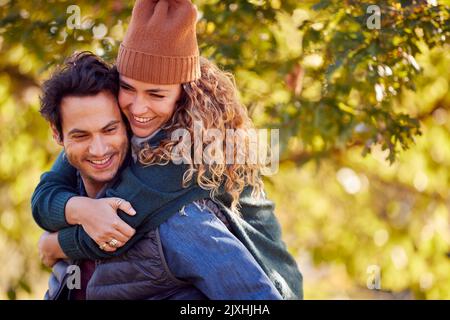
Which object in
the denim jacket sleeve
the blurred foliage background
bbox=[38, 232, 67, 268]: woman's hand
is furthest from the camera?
the blurred foliage background

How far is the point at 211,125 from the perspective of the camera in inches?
101

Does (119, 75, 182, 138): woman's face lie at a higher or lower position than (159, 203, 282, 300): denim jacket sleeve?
higher

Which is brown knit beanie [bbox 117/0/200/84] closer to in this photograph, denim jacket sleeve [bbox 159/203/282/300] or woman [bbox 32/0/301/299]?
woman [bbox 32/0/301/299]

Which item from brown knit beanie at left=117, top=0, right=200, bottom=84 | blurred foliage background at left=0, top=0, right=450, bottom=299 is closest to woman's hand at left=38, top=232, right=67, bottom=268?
brown knit beanie at left=117, top=0, right=200, bottom=84

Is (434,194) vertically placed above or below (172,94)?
below

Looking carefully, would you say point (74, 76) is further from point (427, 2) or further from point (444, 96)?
point (444, 96)

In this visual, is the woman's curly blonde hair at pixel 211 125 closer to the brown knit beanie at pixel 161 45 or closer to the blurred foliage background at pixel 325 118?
the brown knit beanie at pixel 161 45

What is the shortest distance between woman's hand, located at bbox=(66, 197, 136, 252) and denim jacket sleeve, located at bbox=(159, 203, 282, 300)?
113mm

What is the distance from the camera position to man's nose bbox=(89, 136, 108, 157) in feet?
8.25

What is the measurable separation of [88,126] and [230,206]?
1.67ft

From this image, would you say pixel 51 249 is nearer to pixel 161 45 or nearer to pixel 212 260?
pixel 212 260

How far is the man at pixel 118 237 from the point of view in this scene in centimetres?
233
